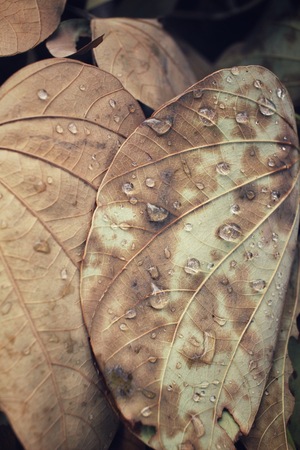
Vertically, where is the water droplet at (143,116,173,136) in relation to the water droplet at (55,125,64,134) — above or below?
below

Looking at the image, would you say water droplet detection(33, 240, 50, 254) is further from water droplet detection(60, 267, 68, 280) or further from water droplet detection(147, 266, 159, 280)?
water droplet detection(147, 266, 159, 280)

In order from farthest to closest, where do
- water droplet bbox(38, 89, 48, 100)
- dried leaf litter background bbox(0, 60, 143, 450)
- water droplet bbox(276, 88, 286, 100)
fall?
1. water droplet bbox(276, 88, 286, 100)
2. water droplet bbox(38, 89, 48, 100)
3. dried leaf litter background bbox(0, 60, 143, 450)

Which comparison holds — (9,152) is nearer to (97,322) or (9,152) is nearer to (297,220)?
(97,322)

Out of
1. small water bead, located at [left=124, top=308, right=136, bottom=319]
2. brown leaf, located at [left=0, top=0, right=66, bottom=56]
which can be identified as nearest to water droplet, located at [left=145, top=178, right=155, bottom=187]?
small water bead, located at [left=124, top=308, right=136, bottom=319]

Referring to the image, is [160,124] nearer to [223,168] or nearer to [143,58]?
[223,168]

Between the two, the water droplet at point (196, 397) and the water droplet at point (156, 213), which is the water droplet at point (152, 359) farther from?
the water droplet at point (156, 213)

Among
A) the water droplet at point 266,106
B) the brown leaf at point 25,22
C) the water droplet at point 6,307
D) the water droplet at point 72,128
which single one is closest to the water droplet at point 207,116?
the water droplet at point 266,106

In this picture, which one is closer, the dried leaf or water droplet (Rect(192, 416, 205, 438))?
water droplet (Rect(192, 416, 205, 438))
